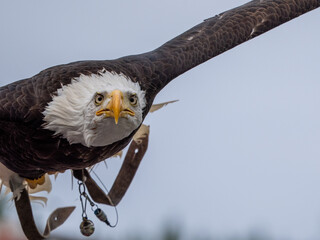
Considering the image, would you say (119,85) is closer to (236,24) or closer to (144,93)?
(144,93)

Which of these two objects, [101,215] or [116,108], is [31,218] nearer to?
[101,215]

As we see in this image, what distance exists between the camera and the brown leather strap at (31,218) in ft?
21.2

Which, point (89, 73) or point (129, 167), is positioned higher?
point (89, 73)

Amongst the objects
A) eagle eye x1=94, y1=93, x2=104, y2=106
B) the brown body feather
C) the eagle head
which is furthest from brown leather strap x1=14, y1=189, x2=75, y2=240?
eagle eye x1=94, y1=93, x2=104, y2=106

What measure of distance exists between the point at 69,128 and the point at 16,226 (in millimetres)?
1819

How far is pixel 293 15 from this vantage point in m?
6.82

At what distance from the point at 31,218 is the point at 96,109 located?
1.65 meters

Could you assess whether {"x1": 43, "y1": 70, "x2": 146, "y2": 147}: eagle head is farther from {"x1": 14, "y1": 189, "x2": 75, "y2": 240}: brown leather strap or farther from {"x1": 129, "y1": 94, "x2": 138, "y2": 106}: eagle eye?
{"x1": 14, "y1": 189, "x2": 75, "y2": 240}: brown leather strap

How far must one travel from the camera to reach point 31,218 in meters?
6.48

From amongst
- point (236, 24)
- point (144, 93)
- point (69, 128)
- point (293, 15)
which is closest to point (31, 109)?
point (69, 128)

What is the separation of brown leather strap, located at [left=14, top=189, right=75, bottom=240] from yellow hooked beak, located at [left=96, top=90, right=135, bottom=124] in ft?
5.45

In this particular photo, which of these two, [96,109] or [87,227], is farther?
[87,227]

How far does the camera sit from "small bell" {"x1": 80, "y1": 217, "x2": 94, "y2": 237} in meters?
6.18

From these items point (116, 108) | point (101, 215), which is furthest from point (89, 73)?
point (101, 215)
